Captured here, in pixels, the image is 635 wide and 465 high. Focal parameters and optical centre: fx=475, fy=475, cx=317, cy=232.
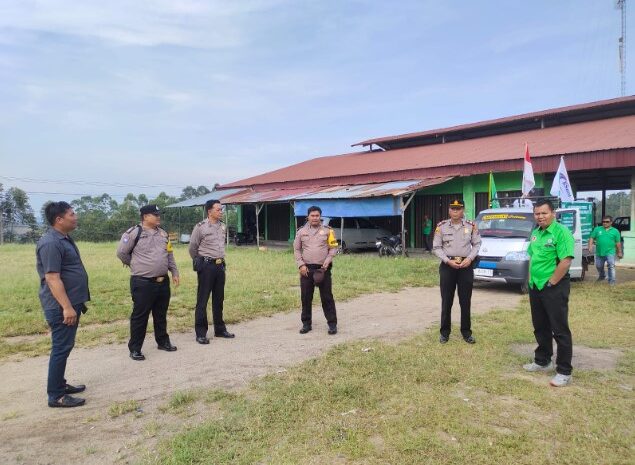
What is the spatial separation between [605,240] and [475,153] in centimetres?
854

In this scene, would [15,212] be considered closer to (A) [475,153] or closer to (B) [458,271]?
(A) [475,153]

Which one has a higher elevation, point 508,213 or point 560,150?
point 560,150

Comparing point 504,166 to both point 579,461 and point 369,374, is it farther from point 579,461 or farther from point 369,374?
point 579,461

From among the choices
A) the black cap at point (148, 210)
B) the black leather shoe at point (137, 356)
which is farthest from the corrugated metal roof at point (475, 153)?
the black leather shoe at point (137, 356)

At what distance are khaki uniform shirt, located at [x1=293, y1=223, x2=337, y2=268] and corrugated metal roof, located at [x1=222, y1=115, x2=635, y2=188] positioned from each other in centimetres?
1103

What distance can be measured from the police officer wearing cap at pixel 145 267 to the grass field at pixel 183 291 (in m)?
1.03

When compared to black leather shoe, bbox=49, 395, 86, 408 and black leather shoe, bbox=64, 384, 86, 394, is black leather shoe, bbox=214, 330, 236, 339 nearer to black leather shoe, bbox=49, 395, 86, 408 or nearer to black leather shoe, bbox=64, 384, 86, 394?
black leather shoe, bbox=64, 384, 86, 394

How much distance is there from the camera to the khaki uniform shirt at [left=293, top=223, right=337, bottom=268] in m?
6.02

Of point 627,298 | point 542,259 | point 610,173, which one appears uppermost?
point 610,173

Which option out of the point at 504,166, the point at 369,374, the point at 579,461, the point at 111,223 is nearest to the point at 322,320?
the point at 369,374

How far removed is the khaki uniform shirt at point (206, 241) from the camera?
566 cm

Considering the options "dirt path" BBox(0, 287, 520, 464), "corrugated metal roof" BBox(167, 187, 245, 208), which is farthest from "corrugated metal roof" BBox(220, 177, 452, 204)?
"dirt path" BBox(0, 287, 520, 464)

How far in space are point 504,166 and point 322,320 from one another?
11113 millimetres

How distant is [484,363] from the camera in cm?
463
